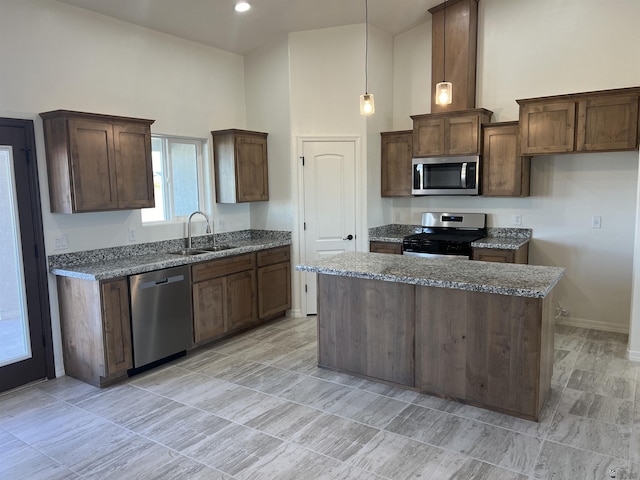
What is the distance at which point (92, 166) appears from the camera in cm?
382

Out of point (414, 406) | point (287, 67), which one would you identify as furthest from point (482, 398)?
point (287, 67)

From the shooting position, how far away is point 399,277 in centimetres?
326

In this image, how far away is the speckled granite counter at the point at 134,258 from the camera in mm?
3758

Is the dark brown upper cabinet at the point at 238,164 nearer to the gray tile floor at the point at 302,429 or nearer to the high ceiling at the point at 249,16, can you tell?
the high ceiling at the point at 249,16

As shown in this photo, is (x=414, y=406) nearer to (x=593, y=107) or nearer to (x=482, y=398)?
(x=482, y=398)

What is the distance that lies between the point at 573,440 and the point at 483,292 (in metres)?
1.03

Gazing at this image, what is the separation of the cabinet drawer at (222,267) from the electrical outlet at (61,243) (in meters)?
1.09

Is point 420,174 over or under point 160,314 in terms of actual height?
over

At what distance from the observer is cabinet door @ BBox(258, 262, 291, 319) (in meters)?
5.21

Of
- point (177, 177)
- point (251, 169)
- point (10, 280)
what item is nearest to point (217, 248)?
point (177, 177)

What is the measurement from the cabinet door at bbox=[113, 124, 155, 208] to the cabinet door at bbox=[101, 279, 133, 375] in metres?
0.80

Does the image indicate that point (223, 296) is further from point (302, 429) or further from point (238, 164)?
point (302, 429)

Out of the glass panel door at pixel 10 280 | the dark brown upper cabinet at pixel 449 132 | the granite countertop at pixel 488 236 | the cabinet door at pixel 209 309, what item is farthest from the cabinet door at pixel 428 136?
the glass panel door at pixel 10 280

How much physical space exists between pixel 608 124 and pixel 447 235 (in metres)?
2.00
